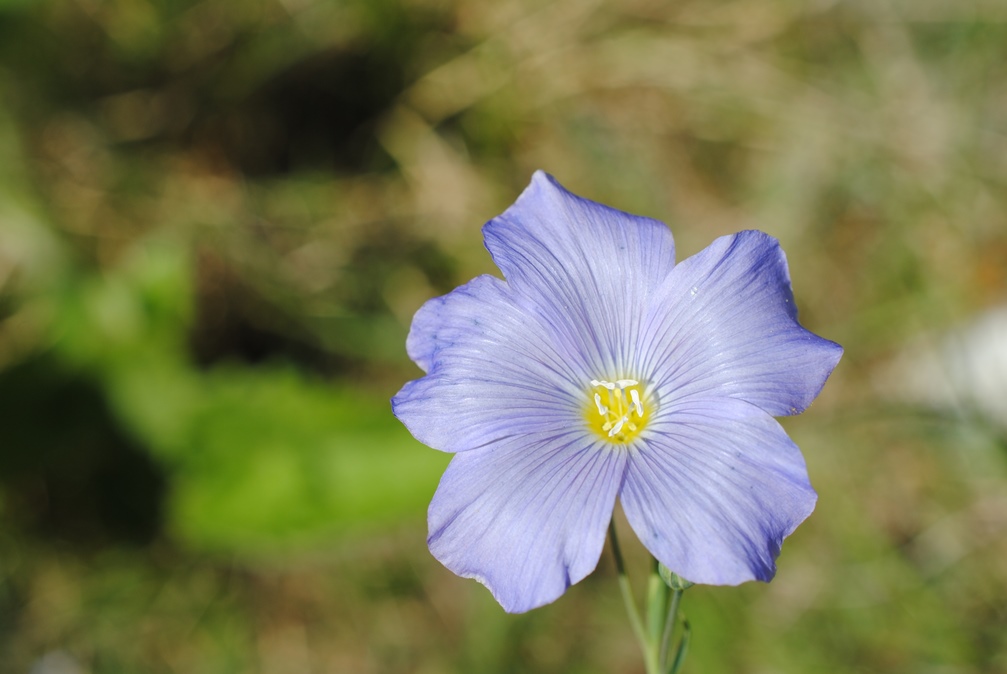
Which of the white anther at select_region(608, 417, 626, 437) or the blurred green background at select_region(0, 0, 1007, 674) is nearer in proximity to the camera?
the white anther at select_region(608, 417, 626, 437)

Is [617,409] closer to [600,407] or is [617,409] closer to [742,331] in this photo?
[600,407]

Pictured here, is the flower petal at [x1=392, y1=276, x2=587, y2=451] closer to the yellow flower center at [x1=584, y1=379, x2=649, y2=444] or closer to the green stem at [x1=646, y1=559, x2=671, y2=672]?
the yellow flower center at [x1=584, y1=379, x2=649, y2=444]

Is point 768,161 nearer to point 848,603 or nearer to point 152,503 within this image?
point 848,603

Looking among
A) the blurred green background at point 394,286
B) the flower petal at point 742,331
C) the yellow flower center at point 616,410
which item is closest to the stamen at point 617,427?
the yellow flower center at point 616,410

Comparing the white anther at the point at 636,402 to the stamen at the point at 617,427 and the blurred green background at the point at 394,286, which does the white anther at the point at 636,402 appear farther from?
the blurred green background at the point at 394,286

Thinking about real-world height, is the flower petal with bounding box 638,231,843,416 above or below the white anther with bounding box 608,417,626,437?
above

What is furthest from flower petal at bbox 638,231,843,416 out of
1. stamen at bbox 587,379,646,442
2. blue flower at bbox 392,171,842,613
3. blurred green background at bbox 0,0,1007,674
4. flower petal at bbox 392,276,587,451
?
blurred green background at bbox 0,0,1007,674

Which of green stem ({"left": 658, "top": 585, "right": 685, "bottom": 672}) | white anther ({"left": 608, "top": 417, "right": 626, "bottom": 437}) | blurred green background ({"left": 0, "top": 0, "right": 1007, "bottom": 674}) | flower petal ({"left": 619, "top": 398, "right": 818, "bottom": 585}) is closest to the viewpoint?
flower petal ({"left": 619, "top": 398, "right": 818, "bottom": 585})

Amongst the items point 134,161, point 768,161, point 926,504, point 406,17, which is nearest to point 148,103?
point 134,161
